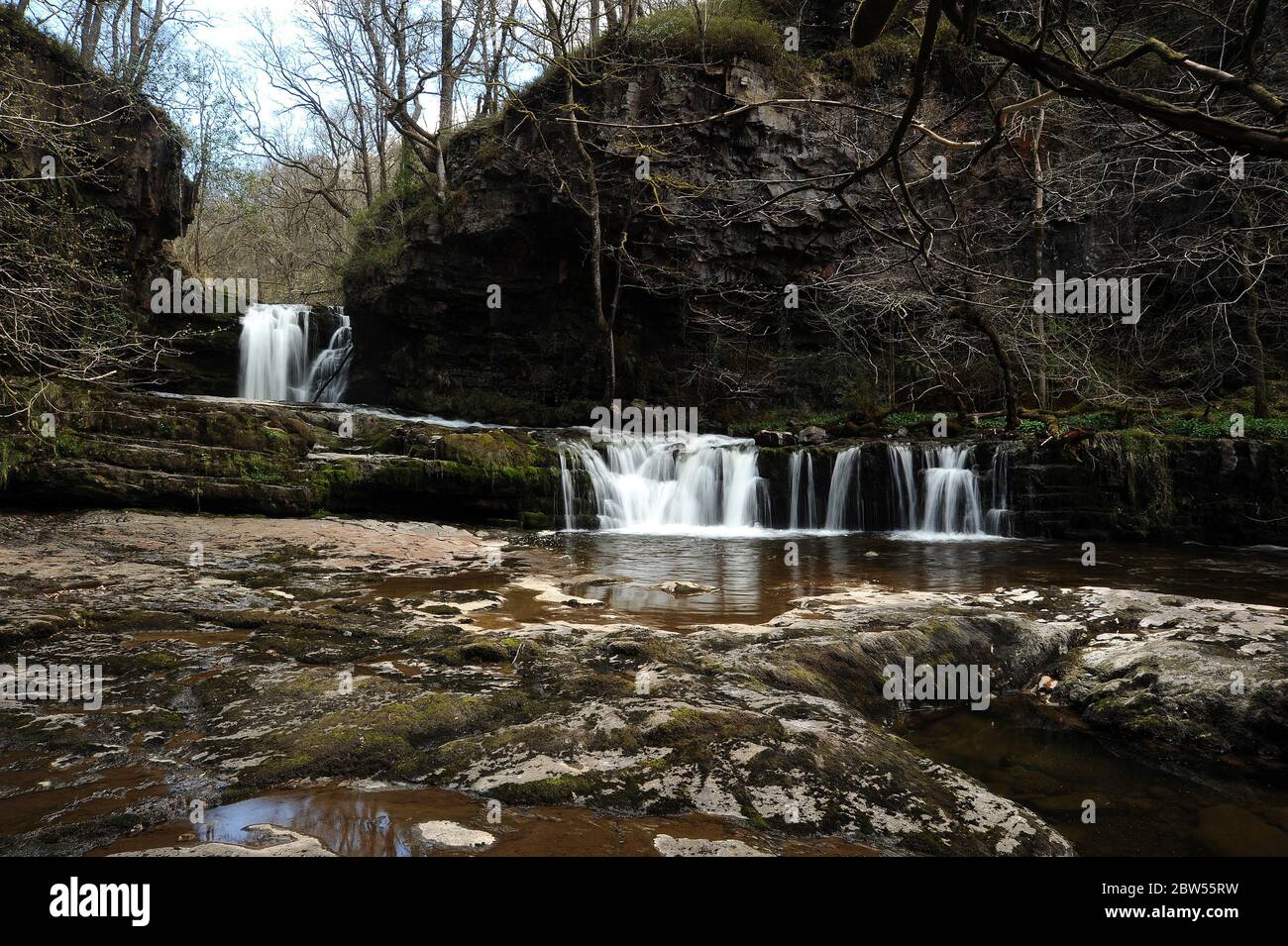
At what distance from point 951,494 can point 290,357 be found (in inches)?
690

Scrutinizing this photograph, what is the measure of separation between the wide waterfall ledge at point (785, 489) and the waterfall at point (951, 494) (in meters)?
0.02

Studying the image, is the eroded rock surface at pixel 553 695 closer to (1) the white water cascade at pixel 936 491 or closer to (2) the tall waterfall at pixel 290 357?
(1) the white water cascade at pixel 936 491

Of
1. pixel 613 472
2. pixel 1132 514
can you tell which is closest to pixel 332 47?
pixel 613 472

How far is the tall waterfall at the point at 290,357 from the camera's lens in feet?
62.3

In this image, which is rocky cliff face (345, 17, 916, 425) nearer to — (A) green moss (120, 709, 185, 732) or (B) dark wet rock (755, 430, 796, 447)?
(B) dark wet rock (755, 430, 796, 447)

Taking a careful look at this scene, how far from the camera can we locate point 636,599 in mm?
6316

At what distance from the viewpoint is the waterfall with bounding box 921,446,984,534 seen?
12320mm

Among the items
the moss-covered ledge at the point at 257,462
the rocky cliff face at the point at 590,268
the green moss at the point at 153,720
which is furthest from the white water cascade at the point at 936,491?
the green moss at the point at 153,720

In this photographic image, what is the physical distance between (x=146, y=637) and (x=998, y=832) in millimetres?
4629

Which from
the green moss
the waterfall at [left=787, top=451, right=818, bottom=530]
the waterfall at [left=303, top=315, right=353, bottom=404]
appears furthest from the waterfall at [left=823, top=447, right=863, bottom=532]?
the waterfall at [left=303, top=315, right=353, bottom=404]

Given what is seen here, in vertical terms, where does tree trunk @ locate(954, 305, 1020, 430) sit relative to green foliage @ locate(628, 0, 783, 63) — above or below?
below

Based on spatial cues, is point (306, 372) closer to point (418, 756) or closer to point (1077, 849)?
point (418, 756)

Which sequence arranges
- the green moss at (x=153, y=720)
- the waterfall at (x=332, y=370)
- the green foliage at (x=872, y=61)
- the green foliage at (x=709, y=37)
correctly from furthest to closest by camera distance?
the waterfall at (x=332, y=370) → the green foliage at (x=872, y=61) → the green foliage at (x=709, y=37) → the green moss at (x=153, y=720)

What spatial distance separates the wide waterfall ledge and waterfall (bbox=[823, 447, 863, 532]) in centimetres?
2
